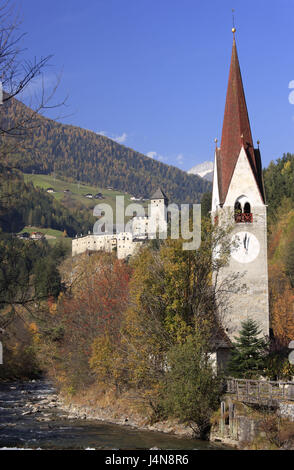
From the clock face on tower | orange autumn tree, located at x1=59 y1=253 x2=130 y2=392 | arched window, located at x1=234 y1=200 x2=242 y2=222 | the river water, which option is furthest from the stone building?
the clock face on tower

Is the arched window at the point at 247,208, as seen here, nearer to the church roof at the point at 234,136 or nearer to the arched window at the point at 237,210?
the arched window at the point at 237,210

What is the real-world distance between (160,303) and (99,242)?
159 metres

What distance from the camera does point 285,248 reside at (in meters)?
66.3

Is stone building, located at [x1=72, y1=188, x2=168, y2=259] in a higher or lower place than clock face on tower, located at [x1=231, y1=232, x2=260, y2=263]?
higher

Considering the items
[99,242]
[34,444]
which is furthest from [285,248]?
[99,242]

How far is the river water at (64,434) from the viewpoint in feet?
76.8

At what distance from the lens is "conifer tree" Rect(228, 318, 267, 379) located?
27859 millimetres

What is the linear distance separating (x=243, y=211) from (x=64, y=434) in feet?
52.8

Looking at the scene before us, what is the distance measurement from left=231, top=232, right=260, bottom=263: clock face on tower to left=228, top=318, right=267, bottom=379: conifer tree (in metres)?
4.52

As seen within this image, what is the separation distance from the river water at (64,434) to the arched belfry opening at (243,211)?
13.2 metres

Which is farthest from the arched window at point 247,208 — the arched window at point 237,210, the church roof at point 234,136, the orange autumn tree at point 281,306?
the orange autumn tree at point 281,306

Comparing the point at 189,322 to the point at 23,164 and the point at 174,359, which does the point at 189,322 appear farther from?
the point at 23,164

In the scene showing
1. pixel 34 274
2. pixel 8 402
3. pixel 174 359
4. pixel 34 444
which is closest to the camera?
pixel 34 274

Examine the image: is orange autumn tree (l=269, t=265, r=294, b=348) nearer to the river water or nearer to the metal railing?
the metal railing
